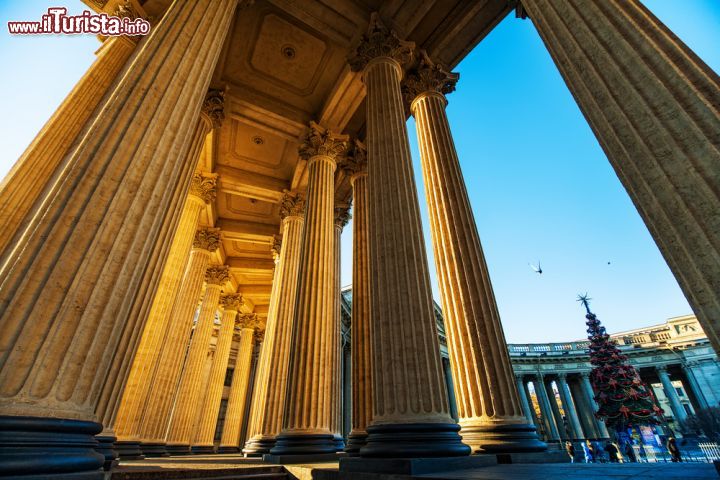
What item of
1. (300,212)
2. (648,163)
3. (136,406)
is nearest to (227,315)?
(300,212)

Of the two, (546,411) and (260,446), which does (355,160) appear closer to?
(260,446)

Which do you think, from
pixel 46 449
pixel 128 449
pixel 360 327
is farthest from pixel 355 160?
pixel 46 449

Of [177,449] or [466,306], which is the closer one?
[466,306]

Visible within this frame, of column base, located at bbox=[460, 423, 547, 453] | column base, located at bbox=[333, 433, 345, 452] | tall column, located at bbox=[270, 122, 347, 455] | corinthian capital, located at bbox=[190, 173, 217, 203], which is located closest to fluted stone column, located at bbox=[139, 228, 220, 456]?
corinthian capital, located at bbox=[190, 173, 217, 203]

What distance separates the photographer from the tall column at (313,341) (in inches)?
339

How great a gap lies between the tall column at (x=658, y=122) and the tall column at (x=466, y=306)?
4568mm

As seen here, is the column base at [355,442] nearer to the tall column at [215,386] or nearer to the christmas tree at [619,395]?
the tall column at [215,386]

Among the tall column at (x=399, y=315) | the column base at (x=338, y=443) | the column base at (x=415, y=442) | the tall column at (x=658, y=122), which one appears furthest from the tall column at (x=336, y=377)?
the tall column at (x=658, y=122)

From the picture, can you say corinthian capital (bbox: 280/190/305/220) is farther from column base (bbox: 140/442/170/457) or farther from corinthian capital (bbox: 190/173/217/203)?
column base (bbox: 140/442/170/457)

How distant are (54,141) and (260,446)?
11071 mm

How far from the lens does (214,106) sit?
41.7ft

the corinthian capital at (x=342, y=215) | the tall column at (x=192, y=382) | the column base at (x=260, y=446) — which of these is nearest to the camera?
the column base at (x=260, y=446)

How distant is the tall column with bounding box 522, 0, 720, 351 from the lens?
283 cm

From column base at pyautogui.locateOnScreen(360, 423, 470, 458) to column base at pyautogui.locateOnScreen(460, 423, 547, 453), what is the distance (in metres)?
1.48
